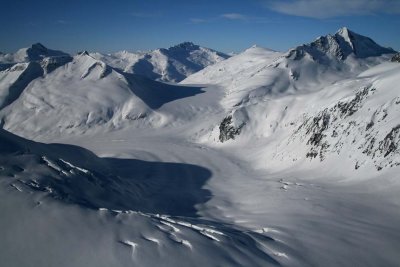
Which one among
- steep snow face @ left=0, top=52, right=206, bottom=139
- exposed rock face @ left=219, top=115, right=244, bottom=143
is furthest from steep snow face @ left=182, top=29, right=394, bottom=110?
exposed rock face @ left=219, top=115, right=244, bottom=143

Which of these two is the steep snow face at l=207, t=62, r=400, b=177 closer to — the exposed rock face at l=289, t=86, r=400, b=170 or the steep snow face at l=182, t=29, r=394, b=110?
the exposed rock face at l=289, t=86, r=400, b=170

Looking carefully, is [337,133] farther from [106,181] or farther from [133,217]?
[133,217]

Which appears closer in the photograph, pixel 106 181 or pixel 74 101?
pixel 106 181

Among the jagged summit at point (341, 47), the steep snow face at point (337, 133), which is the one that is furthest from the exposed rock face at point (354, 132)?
the jagged summit at point (341, 47)

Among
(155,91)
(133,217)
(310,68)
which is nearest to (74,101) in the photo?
(155,91)

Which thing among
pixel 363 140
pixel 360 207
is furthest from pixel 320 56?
pixel 360 207

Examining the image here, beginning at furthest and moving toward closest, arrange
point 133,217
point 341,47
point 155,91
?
point 341,47 < point 155,91 < point 133,217

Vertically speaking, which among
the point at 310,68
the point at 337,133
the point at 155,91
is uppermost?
the point at 310,68
